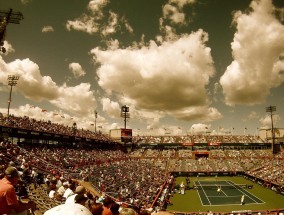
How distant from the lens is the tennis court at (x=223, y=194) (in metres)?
40.0

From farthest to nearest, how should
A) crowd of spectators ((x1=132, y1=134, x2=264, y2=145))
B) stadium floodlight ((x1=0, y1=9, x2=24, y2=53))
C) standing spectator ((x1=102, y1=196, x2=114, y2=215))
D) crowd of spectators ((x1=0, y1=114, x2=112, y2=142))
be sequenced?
crowd of spectators ((x1=132, y1=134, x2=264, y2=145)), crowd of spectators ((x1=0, y1=114, x2=112, y2=142)), stadium floodlight ((x1=0, y1=9, x2=24, y2=53)), standing spectator ((x1=102, y1=196, x2=114, y2=215))

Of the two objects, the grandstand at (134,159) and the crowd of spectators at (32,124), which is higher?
the crowd of spectators at (32,124)

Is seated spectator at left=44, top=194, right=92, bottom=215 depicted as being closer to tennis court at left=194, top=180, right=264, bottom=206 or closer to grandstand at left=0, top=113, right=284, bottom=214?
grandstand at left=0, top=113, right=284, bottom=214

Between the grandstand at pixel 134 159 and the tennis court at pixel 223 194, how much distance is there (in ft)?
18.3

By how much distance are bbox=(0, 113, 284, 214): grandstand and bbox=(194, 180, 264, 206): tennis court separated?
5567 millimetres

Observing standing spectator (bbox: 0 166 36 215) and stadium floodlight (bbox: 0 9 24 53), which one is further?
stadium floodlight (bbox: 0 9 24 53)

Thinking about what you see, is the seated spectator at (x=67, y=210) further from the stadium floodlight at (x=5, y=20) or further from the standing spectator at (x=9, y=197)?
the stadium floodlight at (x=5, y=20)

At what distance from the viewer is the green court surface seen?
119 feet

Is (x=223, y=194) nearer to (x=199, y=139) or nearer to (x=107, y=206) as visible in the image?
(x=199, y=139)

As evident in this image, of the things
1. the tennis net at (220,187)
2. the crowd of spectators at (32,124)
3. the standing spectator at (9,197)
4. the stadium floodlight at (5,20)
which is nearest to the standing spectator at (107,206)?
the standing spectator at (9,197)

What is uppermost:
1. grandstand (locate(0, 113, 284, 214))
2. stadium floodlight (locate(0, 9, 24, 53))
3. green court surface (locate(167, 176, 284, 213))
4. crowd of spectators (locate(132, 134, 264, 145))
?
stadium floodlight (locate(0, 9, 24, 53))

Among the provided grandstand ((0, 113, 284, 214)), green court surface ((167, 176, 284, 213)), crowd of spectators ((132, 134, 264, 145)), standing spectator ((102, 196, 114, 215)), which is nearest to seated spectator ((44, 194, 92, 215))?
standing spectator ((102, 196, 114, 215))

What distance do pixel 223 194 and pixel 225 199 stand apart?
3664 mm

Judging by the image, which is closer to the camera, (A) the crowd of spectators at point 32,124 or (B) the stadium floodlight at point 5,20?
(B) the stadium floodlight at point 5,20
